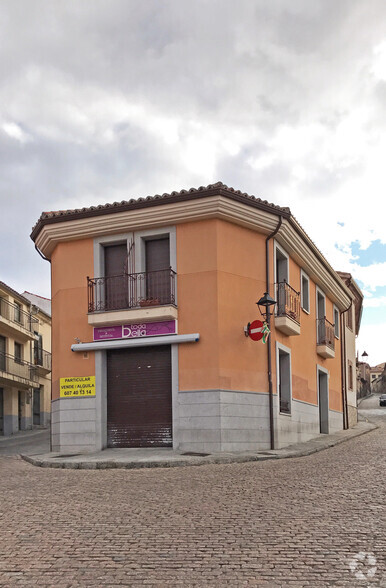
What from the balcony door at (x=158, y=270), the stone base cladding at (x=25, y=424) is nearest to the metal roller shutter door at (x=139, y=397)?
the balcony door at (x=158, y=270)

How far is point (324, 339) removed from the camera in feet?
71.3

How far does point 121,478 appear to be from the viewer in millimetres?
10195

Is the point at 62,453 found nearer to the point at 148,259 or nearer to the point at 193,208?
the point at 148,259

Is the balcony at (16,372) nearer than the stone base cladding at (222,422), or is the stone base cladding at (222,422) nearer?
the stone base cladding at (222,422)

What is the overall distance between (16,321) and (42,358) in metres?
4.84

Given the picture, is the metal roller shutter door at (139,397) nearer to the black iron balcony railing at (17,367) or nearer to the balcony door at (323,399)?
the balcony door at (323,399)

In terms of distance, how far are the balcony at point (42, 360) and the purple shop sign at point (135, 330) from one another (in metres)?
21.1

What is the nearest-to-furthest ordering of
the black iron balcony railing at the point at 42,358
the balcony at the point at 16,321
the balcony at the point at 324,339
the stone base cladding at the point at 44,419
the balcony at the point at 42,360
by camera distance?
the balcony at the point at 324,339 < the balcony at the point at 16,321 < the balcony at the point at 42,360 < the black iron balcony railing at the point at 42,358 < the stone base cladding at the point at 44,419

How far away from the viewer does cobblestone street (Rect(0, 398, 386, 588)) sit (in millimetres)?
4770

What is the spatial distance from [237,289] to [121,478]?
252 inches

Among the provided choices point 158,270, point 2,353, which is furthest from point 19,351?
point 158,270

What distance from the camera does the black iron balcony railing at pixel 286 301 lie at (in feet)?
54.0

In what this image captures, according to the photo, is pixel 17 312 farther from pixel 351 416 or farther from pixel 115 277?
pixel 115 277

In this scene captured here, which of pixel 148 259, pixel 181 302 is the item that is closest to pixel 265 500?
pixel 181 302
